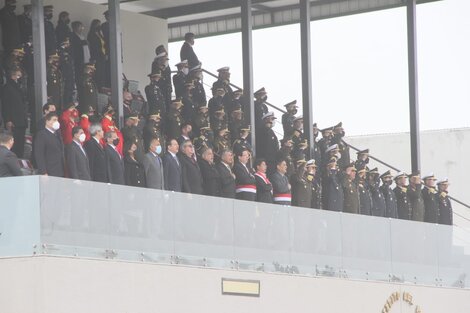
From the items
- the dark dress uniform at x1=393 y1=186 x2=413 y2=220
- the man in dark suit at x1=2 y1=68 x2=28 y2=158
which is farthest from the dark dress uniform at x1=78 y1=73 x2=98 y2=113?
the dark dress uniform at x1=393 y1=186 x2=413 y2=220

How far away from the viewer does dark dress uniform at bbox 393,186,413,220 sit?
26062 millimetres

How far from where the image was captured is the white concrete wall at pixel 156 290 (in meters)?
16.1

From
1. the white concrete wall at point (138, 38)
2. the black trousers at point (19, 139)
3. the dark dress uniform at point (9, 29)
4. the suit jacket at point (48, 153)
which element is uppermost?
the white concrete wall at point (138, 38)

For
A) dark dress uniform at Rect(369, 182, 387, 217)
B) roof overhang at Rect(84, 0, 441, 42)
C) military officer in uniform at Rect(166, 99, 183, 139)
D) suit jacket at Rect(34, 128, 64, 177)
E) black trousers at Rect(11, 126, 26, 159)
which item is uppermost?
roof overhang at Rect(84, 0, 441, 42)

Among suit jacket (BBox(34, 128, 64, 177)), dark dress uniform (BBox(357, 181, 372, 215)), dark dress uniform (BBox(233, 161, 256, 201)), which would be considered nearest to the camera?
suit jacket (BBox(34, 128, 64, 177))

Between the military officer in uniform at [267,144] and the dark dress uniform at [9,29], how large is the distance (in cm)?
525

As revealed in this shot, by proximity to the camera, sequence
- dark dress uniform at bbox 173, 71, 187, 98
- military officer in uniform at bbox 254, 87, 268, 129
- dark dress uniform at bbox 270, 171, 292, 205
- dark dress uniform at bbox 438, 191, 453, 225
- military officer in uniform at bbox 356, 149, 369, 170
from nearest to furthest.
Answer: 1. dark dress uniform at bbox 270, 171, 292, 205
2. dark dress uniform at bbox 173, 71, 187, 98
3. military officer in uniform at bbox 356, 149, 369, 170
4. military officer in uniform at bbox 254, 87, 268, 129
5. dark dress uniform at bbox 438, 191, 453, 225

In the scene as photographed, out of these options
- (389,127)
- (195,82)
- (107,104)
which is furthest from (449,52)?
(107,104)

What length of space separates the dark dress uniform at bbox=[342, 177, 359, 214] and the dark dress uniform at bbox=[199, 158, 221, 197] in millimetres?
3856

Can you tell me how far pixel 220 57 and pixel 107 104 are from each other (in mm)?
16116

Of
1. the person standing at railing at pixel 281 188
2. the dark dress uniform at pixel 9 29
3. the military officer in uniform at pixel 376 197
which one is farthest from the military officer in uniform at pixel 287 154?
the dark dress uniform at pixel 9 29

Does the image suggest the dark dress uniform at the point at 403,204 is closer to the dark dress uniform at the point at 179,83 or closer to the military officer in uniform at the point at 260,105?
the military officer in uniform at the point at 260,105

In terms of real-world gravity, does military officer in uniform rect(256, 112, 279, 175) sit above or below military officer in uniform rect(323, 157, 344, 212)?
above

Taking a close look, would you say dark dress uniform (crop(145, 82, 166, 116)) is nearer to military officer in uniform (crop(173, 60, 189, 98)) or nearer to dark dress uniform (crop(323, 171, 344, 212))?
military officer in uniform (crop(173, 60, 189, 98))
